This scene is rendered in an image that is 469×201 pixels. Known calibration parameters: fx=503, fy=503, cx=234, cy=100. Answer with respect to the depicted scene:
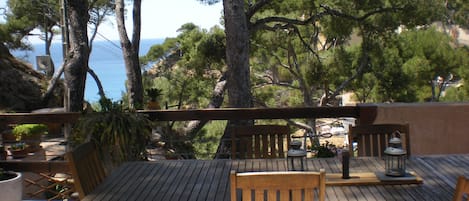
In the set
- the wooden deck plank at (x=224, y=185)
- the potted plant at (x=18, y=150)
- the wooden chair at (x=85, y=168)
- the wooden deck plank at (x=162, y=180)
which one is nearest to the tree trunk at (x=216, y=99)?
the potted plant at (x=18, y=150)

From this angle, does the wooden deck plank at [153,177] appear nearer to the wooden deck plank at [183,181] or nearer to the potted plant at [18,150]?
the wooden deck plank at [183,181]

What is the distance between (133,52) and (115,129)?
6.11 m

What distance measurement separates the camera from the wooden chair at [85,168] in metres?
2.34

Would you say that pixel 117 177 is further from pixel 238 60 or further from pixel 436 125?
pixel 238 60

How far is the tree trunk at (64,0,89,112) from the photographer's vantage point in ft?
23.3

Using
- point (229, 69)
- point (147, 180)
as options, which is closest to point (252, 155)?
point (147, 180)

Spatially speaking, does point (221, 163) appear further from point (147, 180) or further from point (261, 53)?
point (261, 53)

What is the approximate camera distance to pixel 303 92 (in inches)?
518

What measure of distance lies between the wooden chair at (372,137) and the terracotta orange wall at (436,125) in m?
1.25

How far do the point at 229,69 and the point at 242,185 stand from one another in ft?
18.9

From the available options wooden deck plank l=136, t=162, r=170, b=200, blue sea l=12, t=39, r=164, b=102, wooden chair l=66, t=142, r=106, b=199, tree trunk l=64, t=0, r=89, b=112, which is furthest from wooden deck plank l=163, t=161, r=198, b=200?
blue sea l=12, t=39, r=164, b=102

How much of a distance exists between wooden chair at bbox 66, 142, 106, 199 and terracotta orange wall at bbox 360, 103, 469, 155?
281 centimetres

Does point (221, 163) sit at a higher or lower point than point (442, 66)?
lower

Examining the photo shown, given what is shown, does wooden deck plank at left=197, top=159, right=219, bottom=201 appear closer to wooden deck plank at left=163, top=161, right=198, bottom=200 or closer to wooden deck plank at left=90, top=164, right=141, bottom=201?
wooden deck plank at left=163, top=161, right=198, bottom=200
